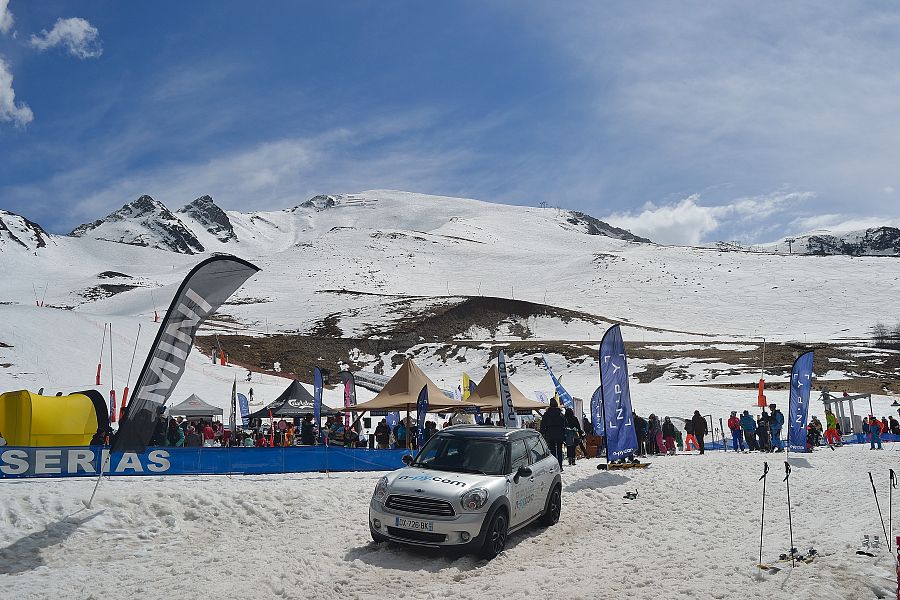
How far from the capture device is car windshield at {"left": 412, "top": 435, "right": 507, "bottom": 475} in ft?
34.0

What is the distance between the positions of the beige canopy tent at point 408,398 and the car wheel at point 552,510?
1227 cm

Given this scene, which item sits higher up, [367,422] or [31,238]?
[31,238]

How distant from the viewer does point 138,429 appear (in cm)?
1088

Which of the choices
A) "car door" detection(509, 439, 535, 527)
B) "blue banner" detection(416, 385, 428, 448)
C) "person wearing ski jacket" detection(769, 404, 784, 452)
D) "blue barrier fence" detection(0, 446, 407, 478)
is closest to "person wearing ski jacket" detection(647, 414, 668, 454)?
"person wearing ski jacket" detection(769, 404, 784, 452)

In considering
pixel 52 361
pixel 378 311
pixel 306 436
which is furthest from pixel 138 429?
pixel 378 311

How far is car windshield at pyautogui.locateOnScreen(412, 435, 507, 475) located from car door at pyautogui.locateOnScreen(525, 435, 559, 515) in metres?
0.91

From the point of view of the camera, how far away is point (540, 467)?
11453 millimetres

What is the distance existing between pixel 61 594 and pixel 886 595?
31.3 feet

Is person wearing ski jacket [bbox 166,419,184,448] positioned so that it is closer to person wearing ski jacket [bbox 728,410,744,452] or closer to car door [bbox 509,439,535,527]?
car door [bbox 509,439,535,527]

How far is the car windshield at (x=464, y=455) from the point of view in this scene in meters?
10.4

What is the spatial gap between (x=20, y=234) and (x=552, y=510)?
611ft

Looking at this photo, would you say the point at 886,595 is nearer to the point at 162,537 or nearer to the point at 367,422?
the point at 162,537

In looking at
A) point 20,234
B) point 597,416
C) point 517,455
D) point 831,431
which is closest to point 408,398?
point 597,416

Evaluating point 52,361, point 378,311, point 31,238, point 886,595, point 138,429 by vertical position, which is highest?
point 31,238
